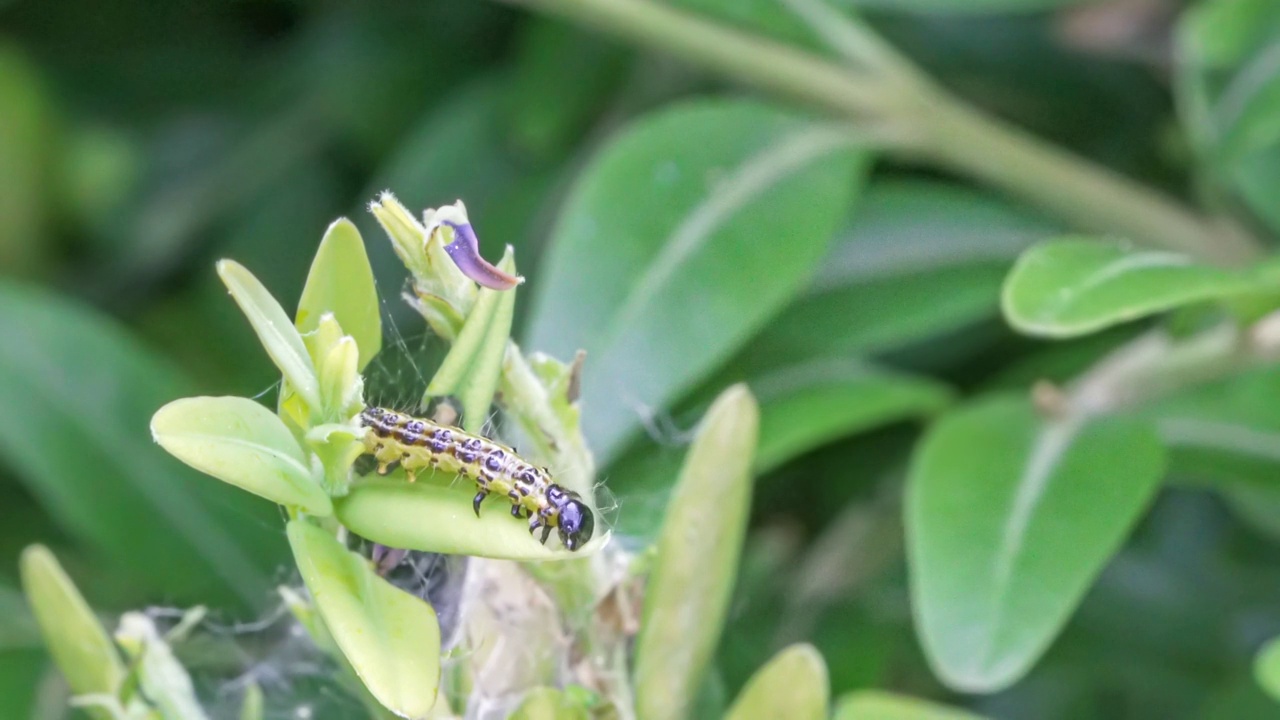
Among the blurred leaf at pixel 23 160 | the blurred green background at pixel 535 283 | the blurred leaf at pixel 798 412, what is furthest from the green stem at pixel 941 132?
the blurred leaf at pixel 23 160

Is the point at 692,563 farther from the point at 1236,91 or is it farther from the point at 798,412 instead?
the point at 1236,91

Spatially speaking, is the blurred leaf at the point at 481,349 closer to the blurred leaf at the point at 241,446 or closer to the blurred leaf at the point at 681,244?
the blurred leaf at the point at 241,446

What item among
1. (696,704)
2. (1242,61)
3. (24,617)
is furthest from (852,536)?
(24,617)

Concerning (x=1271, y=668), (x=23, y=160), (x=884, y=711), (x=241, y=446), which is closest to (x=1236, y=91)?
(x=1271, y=668)

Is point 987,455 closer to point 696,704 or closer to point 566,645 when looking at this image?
point 696,704

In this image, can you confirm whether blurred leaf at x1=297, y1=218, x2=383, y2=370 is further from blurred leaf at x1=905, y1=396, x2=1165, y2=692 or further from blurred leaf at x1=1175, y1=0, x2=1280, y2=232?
blurred leaf at x1=1175, y1=0, x2=1280, y2=232

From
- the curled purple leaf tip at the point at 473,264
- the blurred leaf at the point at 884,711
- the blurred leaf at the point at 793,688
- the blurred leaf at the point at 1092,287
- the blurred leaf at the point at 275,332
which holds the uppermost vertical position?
the blurred leaf at the point at 1092,287
